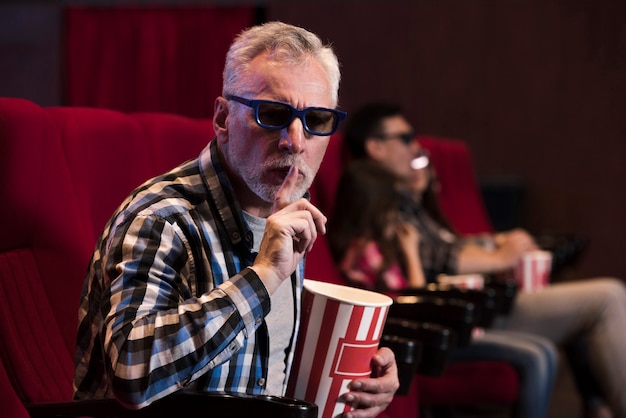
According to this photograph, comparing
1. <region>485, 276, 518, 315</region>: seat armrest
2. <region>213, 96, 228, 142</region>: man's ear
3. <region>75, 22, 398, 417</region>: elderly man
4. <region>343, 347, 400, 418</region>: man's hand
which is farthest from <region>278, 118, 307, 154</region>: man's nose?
<region>485, 276, 518, 315</region>: seat armrest

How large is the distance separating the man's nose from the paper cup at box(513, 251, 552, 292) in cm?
182

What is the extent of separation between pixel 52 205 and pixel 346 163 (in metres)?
1.39

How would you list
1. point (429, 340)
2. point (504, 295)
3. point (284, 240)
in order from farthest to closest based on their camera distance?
point (504, 295)
point (429, 340)
point (284, 240)

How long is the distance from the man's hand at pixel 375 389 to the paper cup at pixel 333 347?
11mm

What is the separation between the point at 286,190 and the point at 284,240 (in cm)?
10

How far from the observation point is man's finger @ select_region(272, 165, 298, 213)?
1.12 metres

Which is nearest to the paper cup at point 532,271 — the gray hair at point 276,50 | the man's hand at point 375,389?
the man's hand at point 375,389

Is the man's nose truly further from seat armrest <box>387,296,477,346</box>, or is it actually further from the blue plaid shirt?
seat armrest <box>387,296,477,346</box>

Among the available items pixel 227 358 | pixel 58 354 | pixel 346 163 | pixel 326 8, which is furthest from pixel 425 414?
pixel 326 8

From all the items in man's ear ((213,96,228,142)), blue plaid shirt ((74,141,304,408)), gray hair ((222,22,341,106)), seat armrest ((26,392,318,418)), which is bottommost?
seat armrest ((26,392,318,418))

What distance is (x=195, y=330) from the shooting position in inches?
39.3

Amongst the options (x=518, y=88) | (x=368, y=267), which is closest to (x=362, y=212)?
(x=368, y=267)

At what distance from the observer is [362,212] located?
7.91 feet

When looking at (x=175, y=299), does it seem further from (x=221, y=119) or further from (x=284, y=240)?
(x=221, y=119)
